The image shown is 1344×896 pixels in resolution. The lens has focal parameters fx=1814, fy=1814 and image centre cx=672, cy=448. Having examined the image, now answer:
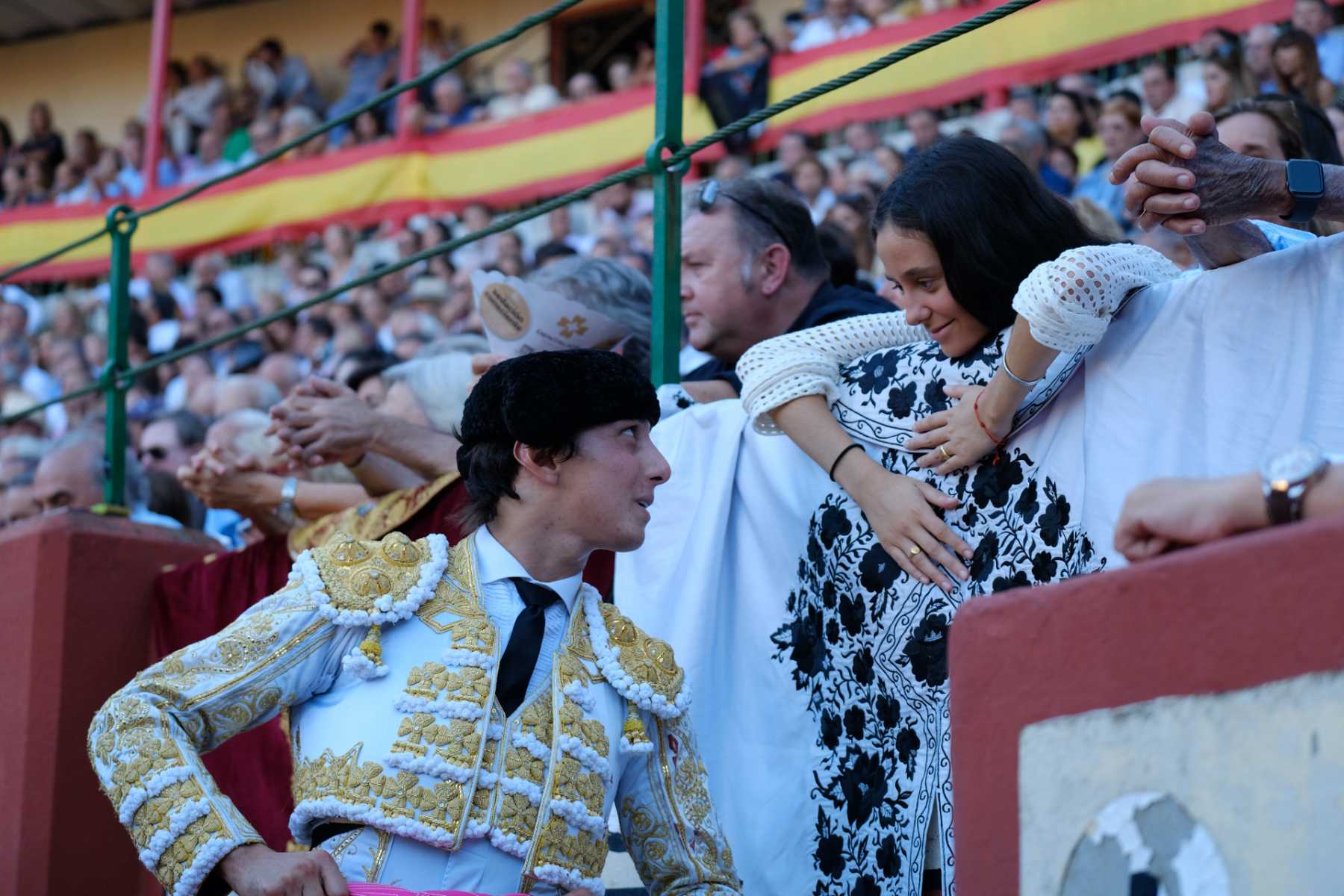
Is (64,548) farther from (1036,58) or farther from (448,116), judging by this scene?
(448,116)

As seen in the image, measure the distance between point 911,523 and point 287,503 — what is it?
1.75 meters

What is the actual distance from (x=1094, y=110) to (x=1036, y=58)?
5.98 feet

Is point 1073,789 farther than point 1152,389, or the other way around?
point 1152,389

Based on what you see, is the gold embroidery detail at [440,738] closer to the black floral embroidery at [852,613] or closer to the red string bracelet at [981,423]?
the black floral embroidery at [852,613]

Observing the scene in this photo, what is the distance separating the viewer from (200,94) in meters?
15.6

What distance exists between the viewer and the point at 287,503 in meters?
4.03

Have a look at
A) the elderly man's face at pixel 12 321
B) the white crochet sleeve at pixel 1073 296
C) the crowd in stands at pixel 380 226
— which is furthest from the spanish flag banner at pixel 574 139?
the white crochet sleeve at pixel 1073 296

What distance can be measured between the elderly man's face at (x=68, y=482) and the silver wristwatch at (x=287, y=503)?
0.93 m

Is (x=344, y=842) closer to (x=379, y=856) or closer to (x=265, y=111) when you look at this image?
(x=379, y=856)

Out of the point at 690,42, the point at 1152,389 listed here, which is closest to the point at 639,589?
the point at 1152,389

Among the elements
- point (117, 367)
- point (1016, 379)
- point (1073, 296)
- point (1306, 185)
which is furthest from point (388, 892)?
point (117, 367)

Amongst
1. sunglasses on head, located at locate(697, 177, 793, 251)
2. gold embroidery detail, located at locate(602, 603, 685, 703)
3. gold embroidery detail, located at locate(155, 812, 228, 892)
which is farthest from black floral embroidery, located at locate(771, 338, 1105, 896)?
gold embroidery detail, located at locate(155, 812, 228, 892)

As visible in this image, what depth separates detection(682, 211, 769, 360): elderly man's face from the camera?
3.73m

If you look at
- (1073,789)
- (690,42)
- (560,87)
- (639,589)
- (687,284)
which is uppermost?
(560,87)
